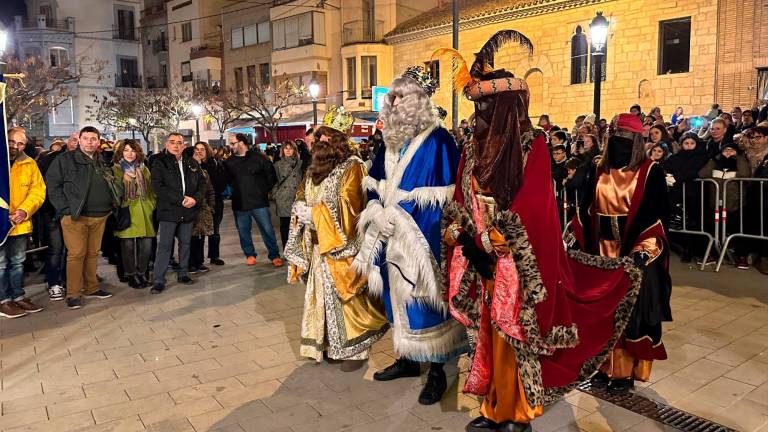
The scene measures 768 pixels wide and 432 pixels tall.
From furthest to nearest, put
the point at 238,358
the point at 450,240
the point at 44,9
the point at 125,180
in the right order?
the point at 44,9 → the point at 125,180 → the point at 238,358 → the point at 450,240

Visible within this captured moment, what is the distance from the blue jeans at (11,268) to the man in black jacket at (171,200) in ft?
4.68

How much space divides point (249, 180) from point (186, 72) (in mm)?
36957

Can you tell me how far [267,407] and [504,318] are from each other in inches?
72.5

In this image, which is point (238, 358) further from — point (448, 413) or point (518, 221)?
point (518, 221)

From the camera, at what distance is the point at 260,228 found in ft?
29.5

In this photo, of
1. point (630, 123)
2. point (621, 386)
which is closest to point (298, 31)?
point (630, 123)

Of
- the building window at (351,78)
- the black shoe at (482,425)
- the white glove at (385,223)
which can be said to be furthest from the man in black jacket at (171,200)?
the building window at (351,78)

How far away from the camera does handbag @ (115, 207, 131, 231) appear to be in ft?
24.6

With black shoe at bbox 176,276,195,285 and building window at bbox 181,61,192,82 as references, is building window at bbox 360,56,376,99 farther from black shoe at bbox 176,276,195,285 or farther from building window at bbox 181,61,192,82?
black shoe at bbox 176,276,195,285

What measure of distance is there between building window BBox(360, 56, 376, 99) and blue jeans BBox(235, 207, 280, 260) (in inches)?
816

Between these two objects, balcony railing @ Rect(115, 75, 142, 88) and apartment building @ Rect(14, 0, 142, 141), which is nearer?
apartment building @ Rect(14, 0, 142, 141)

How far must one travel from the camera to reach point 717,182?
7805mm

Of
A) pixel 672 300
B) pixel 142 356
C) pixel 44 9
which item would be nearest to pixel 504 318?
pixel 142 356

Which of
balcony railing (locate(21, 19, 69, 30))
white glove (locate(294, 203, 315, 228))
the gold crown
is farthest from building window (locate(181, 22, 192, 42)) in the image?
white glove (locate(294, 203, 315, 228))
